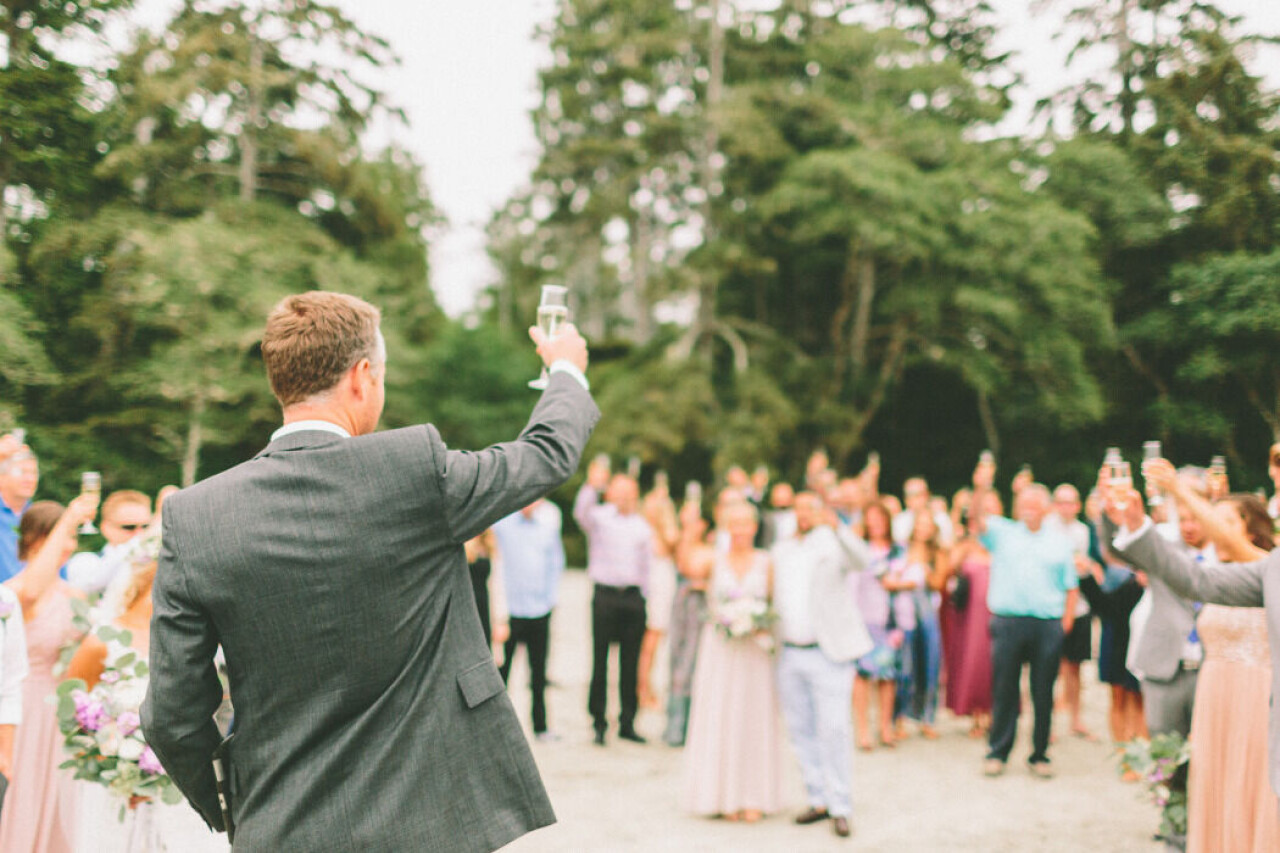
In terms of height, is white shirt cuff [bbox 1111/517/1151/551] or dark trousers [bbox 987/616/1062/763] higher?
white shirt cuff [bbox 1111/517/1151/551]

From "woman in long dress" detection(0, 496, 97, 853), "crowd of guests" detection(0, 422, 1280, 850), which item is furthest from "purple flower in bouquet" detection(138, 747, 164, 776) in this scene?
"woman in long dress" detection(0, 496, 97, 853)

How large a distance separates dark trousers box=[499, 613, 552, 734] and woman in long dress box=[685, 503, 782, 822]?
79.5 inches

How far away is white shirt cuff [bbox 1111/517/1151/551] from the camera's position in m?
3.46

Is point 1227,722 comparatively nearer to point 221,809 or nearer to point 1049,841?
point 1049,841

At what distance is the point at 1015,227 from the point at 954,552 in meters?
7.81

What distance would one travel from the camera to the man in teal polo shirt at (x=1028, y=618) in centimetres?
712

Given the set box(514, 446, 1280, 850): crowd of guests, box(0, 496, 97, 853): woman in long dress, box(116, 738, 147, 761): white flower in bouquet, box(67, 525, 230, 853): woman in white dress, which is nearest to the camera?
box(116, 738, 147, 761): white flower in bouquet

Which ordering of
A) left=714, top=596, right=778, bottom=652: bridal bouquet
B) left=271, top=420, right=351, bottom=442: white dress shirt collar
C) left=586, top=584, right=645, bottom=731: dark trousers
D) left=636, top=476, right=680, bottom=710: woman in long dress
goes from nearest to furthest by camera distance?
1. left=271, top=420, right=351, bottom=442: white dress shirt collar
2. left=714, top=596, right=778, bottom=652: bridal bouquet
3. left=586, top=584, right=645, bottom=731: dark trousers
4. left=636, top=476, right=680, bottom=710: woman in long dress

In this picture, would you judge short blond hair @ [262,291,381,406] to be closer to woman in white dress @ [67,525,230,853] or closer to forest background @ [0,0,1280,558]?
woman in white dress @ [67,525,230,853]

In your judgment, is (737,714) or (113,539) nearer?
(113,539)

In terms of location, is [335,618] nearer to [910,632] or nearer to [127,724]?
[127,724]

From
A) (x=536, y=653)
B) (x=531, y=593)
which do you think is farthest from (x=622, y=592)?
(x=536, y=653)

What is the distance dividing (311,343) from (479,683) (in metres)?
0.76

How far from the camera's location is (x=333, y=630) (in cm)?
167
